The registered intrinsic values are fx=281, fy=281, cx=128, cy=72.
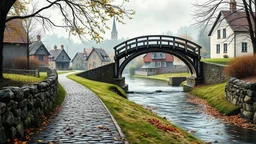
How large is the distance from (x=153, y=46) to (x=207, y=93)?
10469mm

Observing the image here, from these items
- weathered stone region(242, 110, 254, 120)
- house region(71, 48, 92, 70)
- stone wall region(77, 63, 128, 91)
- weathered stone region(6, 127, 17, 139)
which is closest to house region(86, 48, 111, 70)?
house region(71, 48, 92, 70)

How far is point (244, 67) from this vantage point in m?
21.2

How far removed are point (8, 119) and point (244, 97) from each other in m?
15.0

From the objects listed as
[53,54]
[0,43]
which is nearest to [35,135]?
[0,43]

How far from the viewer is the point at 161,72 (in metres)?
78.2

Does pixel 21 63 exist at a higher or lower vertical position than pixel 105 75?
higher

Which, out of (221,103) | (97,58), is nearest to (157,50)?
(221,103)

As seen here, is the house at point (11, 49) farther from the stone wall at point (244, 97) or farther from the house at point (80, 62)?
the house at point (80, 62)

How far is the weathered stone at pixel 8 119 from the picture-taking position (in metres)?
7.02

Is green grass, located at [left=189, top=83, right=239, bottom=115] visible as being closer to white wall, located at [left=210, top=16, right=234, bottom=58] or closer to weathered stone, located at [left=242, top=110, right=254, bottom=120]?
weathered stone, located at [left=242, top=110, right=254, bottom=120]

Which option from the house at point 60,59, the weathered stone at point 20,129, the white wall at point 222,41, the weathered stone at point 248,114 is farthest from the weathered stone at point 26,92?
the house at point 60,59

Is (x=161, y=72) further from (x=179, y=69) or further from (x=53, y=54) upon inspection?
(x=53, y=54)

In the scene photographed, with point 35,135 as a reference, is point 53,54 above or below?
above

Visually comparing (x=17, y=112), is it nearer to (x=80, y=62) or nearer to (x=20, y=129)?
(x=20, y=129)
